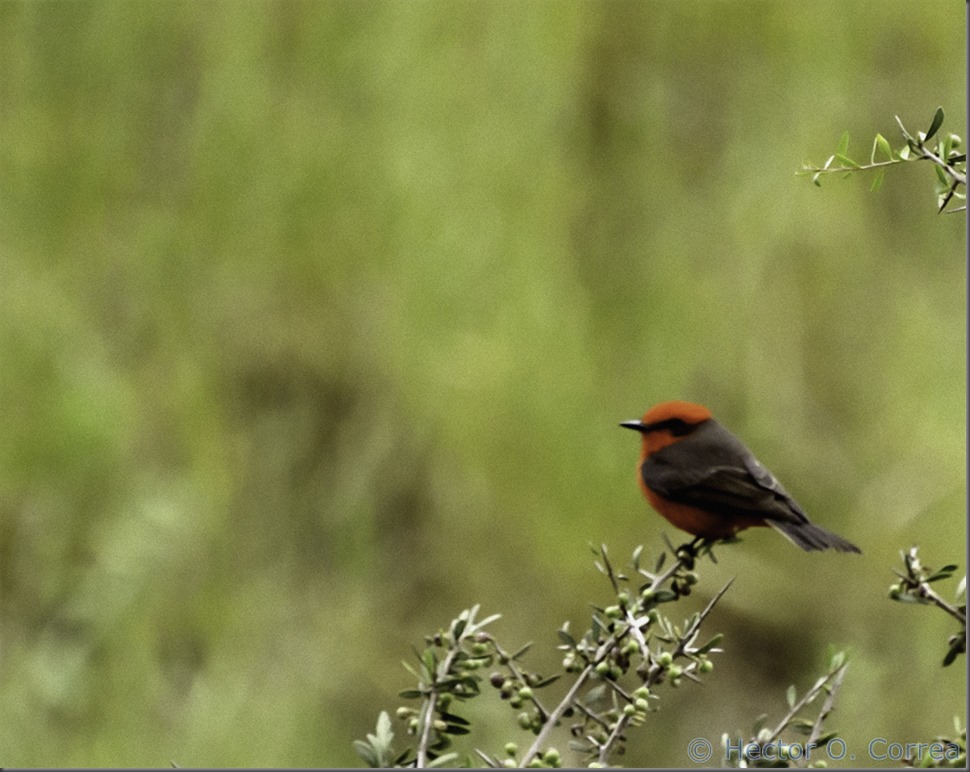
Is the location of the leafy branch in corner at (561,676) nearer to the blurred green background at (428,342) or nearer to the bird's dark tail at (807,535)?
the bird's dark tail at (807,535)

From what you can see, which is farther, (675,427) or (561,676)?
(675,427)

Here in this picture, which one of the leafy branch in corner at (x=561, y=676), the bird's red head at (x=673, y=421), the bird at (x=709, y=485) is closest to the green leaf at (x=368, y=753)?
the leafy branch in corner at (x=561, y=676)

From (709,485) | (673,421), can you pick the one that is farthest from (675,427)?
(709,485)

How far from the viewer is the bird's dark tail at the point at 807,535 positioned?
1.32 m

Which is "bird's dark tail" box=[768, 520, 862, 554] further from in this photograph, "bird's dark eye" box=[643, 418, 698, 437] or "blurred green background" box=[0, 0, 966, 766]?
"blurred green background" box=[0, 0, 966, 766]

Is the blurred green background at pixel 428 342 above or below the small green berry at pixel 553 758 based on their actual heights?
above

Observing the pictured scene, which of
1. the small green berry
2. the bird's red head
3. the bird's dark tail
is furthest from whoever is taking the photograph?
the bird's red head

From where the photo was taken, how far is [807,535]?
4.50 ft

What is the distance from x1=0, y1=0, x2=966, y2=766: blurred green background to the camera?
7.45 ft

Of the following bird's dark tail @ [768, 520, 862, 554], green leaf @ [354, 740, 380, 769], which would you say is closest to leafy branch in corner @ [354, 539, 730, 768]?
green leaf @ [354, 740, 380, 769]

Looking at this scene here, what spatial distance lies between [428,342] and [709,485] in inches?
40.7

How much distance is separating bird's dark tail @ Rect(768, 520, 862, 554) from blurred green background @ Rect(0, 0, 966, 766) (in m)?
0.86

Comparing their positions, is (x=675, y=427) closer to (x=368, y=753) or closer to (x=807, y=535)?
(x=807, y=535)

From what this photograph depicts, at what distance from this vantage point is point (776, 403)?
97.2 inches
